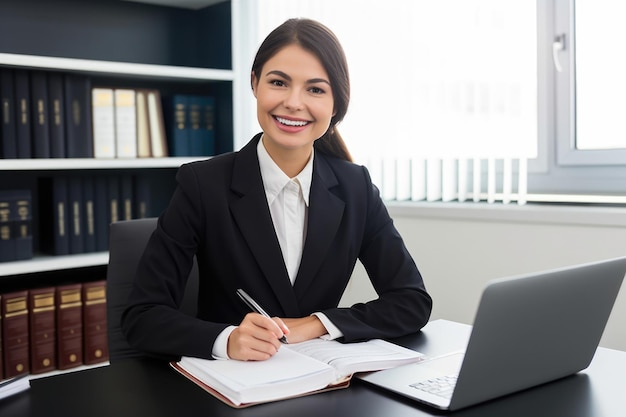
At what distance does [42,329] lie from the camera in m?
2.41

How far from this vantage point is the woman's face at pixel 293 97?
136cm

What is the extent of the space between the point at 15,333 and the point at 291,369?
169 cm

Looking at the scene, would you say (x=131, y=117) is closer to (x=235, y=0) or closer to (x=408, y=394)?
(x=235, y=0)

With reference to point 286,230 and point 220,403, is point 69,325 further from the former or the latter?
point 220,403

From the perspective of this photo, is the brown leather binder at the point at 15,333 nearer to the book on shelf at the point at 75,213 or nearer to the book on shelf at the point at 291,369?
the book on shelf at the point at 75,213

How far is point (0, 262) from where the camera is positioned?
2344mm

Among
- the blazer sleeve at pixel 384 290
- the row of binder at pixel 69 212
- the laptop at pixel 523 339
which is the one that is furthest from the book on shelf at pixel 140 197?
the laptop at pixel 523 339

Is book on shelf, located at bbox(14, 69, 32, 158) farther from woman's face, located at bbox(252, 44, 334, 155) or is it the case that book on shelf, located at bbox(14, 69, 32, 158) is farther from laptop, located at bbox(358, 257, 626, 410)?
laptop, located at bbox(358, 257, 626, 410)

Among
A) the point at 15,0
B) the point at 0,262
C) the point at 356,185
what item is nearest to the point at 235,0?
the point at 15,0

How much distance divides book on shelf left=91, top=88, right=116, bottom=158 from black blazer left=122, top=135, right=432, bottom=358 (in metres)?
1.23

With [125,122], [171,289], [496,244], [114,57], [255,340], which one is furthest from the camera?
[114,57]

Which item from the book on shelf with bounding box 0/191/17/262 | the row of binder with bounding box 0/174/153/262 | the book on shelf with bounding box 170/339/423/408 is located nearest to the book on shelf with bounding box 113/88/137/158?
the row of binder with bounding box 0/174/153/262

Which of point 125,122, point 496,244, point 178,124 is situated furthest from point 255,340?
point 178,124

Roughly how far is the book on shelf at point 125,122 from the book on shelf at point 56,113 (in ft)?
0.69
